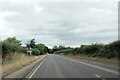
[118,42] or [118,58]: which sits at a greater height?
[118,42]

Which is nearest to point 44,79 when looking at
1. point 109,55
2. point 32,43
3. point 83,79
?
point 83,79

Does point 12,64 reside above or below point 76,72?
above

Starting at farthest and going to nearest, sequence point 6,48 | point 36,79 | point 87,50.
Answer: point 87,50
point 6,48
point 36,79

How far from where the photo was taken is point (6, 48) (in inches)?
1164

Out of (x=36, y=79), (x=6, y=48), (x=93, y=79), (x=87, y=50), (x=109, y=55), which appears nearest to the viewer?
(x=93, y=79)

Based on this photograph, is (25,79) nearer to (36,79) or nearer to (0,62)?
(36,79)

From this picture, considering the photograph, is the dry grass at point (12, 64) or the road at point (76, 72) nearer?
the road at point (76, 72)

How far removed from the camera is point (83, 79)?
14.1m

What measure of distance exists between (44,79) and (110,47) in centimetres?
3115

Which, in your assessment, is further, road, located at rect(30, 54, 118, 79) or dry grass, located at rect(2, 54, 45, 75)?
dry grass, located at rect(2, 54, 45, 75)

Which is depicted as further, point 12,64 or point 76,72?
point 12,64

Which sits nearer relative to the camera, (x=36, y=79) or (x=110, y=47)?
(x=36, y=79)

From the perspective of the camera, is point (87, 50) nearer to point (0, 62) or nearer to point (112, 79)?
point (0, 62)

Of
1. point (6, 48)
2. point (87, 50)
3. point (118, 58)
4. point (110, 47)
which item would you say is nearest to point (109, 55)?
point (110, 47)
